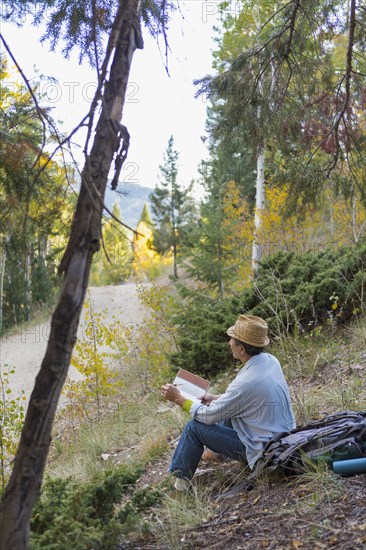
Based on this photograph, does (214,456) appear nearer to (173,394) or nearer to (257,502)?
(173,394)

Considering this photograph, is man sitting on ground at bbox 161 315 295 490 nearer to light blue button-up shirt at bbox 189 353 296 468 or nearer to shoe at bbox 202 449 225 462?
light blue button-up shirt at bbox 189 353 296 468

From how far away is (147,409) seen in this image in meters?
6.84

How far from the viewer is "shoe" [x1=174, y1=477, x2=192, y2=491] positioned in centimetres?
367

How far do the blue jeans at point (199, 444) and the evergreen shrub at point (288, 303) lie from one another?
2.70 meters

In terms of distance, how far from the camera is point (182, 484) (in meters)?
3.68

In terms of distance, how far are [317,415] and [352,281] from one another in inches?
96.9

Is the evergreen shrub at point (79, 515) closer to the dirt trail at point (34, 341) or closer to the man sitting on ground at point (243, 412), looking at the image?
the man sitting on ground at point (243, 412)

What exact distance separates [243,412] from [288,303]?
9.44 ft

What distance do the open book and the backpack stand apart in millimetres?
592

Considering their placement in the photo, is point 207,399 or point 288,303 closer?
point 207,399

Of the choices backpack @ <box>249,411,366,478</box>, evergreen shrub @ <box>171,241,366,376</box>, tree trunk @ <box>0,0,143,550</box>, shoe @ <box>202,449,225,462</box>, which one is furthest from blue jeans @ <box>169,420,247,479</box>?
evergreen shrub @ <box>171,241,366,376</box>

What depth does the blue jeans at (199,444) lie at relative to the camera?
3.71 m

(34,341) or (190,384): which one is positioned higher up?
(190,384)

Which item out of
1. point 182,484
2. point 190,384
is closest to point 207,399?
point 190,384
